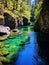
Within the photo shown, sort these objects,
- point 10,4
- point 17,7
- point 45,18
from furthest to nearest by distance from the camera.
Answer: point 17,7 < point 10,4 < point 45,18

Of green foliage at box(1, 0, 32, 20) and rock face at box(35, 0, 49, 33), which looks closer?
rock face at box(35, 0, 49, 33)

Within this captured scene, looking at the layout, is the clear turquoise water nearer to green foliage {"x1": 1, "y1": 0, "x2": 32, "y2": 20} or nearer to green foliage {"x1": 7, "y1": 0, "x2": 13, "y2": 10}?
green foliage {"x1": 1, "y1": 0, "x2": 32, "y2": 20}

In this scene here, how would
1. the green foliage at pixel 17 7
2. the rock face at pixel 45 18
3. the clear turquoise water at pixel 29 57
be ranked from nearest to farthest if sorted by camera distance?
the clear turquoise water at pixel 29 57 → the rock face at pixel 45 18 → the green foliage at pixel 17 7

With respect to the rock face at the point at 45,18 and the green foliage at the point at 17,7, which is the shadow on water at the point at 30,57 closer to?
the rock face at the point at 45,18

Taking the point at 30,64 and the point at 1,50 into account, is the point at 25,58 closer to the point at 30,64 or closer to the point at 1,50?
the point at 30,64

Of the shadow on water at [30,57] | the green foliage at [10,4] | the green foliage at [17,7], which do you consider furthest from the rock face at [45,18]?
the green foliage at [10,4]

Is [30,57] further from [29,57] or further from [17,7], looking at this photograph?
[17,7]

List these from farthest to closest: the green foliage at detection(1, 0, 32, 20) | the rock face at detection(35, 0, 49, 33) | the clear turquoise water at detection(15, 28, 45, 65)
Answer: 1. the green foliage at detection(1, 0, 32, 20)
2. the rock face at detection(35, 0, 49, 33)
3. the clear turquoise water at detection(15, 28, 45, 65)

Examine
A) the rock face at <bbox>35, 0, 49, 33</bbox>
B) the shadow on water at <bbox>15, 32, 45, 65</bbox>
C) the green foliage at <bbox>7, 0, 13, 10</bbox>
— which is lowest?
the shadow on water at <bbox>15, 32, 45, 65</bbox>

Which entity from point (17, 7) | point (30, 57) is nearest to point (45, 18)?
point (30, 57)

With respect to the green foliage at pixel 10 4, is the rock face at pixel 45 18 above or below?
below

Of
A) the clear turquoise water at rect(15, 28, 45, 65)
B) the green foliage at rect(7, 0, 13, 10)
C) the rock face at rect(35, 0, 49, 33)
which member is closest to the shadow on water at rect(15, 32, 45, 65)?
the clear turquoise water at rect(15, 28, 45, 65)

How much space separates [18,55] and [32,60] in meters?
2.96

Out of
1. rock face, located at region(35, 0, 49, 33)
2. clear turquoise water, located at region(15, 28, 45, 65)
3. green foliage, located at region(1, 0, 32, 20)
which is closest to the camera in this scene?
clear turquoise water, located at region(15, 28, 45, 65)
